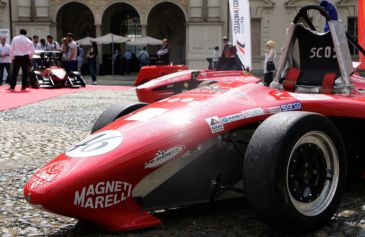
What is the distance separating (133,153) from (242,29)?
36.9ft

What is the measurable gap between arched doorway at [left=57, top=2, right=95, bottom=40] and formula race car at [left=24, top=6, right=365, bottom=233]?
1178 inches

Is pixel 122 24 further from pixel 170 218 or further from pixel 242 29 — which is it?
pixel 170 218

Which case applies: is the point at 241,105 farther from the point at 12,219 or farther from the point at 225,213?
the point at 12,219

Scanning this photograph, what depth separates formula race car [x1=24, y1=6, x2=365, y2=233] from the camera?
100 inches

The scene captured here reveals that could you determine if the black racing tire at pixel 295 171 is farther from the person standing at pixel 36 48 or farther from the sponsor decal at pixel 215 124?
the person standing at pixel 36 48

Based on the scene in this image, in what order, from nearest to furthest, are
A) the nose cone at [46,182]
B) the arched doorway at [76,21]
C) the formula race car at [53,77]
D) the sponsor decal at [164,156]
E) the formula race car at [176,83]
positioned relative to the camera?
the nose cone at [46,182] → the sponsor decal at [164,156] → the formula race car at [176,83] → the formula race car at [53,77] → the arched doorway at [76,21]

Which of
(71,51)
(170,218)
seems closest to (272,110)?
(170,218)

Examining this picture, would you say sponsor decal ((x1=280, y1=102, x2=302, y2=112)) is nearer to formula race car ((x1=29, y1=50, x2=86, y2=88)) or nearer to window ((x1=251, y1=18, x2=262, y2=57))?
formula race car ((x1=29, y1=50, x2=86, y2=88))

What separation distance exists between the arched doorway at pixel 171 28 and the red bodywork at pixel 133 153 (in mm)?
28998

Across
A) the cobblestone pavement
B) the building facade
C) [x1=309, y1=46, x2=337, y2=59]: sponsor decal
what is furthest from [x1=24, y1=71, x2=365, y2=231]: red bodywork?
the building facade

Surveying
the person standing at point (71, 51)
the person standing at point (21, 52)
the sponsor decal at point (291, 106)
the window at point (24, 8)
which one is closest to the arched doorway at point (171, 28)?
the window at point (24, 8)

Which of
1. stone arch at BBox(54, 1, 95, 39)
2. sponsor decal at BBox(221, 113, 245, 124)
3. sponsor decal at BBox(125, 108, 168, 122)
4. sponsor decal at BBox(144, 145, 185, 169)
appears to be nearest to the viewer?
sponsor decal at BBox(144, 145, 185, 169)

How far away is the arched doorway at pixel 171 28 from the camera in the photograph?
3183 cm

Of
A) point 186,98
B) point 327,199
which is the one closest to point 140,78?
point 186,98
